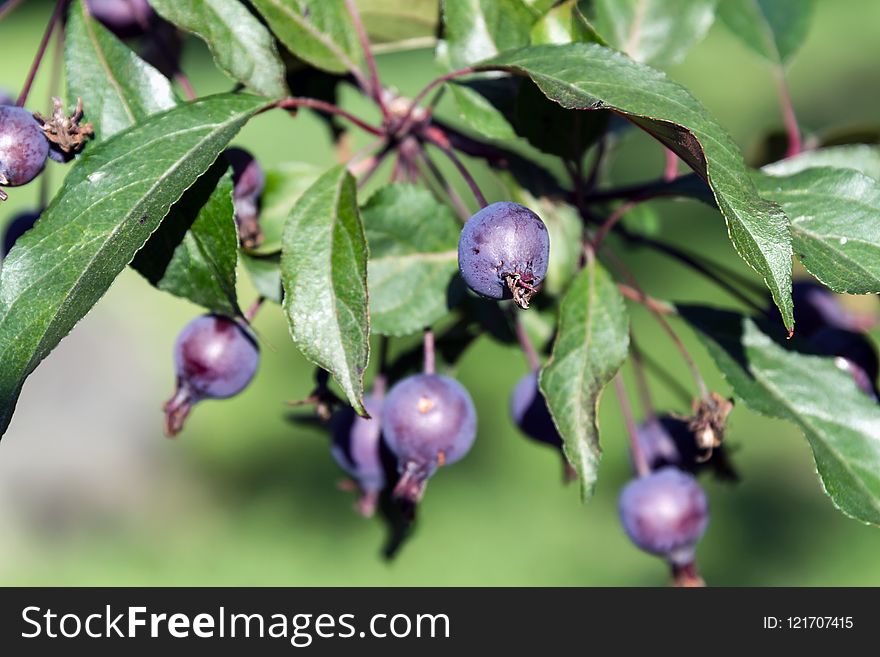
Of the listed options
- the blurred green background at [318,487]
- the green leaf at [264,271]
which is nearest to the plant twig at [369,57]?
the green leaf at [264,271]

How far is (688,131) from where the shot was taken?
0.78 m

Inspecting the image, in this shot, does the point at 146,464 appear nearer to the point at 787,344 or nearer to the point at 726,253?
the point at 726,253

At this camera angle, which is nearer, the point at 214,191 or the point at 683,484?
the point at 214,191

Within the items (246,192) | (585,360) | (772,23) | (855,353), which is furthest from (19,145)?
(772,23)

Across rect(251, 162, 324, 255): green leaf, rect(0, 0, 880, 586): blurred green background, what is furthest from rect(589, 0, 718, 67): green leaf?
rect(0, 0, 880, 586): blurred green background

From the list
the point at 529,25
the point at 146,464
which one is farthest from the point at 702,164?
the point at 146,464

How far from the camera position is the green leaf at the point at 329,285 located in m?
0.86

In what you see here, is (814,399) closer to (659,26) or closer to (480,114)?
(480,114)

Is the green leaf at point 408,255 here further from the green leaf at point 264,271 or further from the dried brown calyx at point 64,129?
the dried brown calyx at point 64,129

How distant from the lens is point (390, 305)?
→ 1070 mm

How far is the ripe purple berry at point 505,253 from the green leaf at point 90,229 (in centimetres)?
25

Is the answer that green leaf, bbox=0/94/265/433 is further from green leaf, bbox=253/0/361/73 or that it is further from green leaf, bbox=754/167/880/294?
green leaf, bbox=754/167/880/294

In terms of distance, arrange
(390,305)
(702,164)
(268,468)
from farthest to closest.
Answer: (268,468), (390,305), (702,164)

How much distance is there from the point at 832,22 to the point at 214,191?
4144 mm
